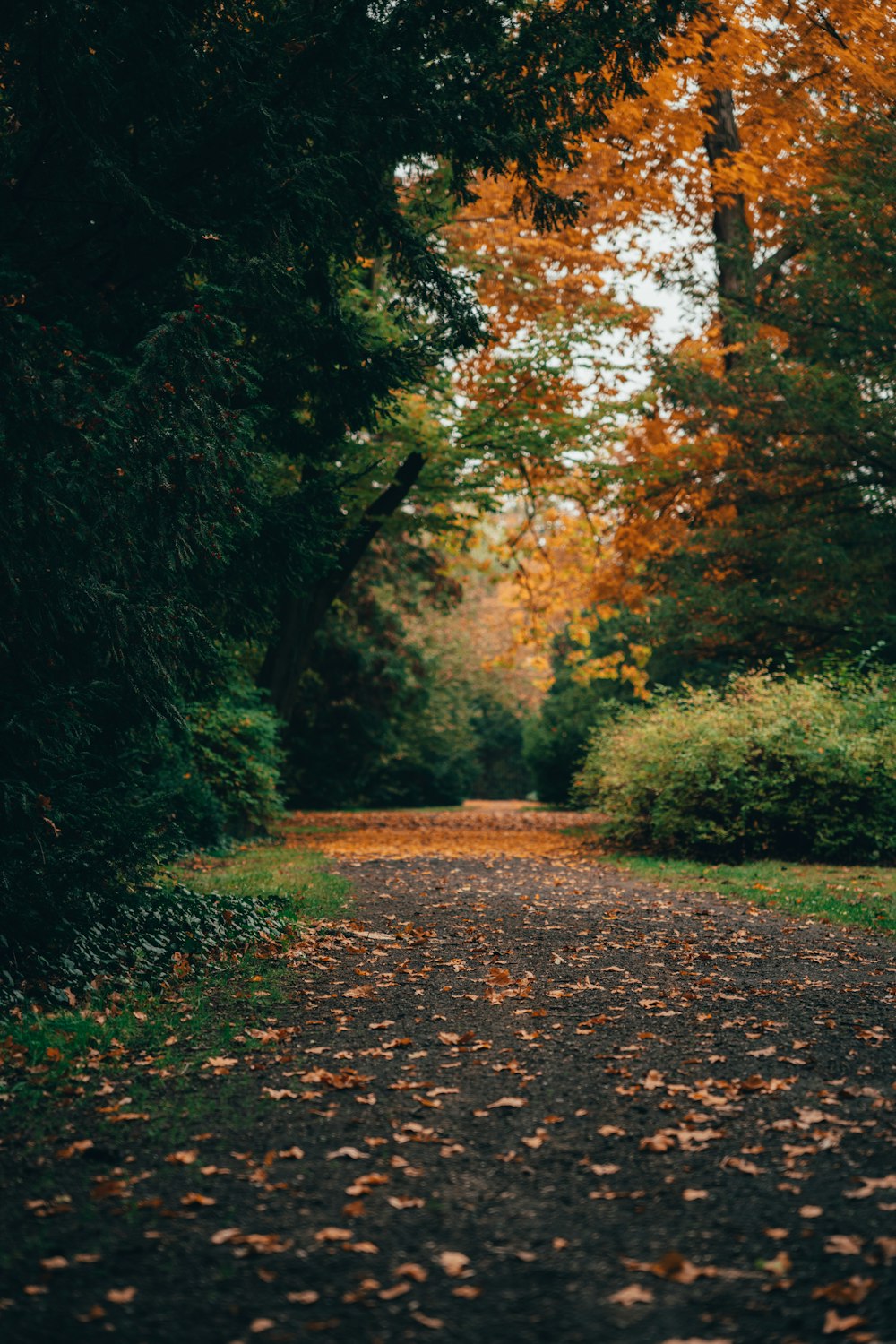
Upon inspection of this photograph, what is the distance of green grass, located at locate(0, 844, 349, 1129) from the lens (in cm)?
445

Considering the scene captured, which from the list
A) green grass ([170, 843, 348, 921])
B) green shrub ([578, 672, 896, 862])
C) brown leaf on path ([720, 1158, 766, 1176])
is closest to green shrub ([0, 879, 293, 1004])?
green grass ([170, 843, 348, 921])

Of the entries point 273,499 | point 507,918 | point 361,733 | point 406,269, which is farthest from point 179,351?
point 361,733

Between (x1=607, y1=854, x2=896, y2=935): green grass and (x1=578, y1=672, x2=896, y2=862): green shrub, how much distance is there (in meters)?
0.42

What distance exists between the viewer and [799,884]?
32.7 feet

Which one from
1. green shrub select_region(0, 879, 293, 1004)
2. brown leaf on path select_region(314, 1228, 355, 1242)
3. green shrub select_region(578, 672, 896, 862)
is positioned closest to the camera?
brown leaf on path select_region(314, 1228, 355, 1242)

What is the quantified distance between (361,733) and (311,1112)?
20493 millimetres

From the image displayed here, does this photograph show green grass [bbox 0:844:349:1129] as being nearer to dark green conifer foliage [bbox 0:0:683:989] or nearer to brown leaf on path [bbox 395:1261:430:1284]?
dark green conifer foliage [bbox 0:0:683:989]

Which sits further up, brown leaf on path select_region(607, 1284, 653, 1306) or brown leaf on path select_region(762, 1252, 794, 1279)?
brown leaf on path select_region(762, 1252, 794, 1279)

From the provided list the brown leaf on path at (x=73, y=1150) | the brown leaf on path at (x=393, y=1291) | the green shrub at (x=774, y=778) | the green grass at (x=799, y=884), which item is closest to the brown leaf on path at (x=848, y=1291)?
the brown leaf on path at (x=393, y=1291)

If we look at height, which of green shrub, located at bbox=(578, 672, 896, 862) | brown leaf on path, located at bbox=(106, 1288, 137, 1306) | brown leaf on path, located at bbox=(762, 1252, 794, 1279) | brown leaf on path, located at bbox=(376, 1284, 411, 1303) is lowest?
brown leaf on path, located at bbox=(106, 1288, 137, 1306)

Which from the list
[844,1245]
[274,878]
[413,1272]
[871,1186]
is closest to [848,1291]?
[844,1245]

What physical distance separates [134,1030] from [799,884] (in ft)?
22.3

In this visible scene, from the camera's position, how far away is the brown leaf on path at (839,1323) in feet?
8.55

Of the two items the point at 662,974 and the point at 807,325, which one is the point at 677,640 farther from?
the point at 662,974
